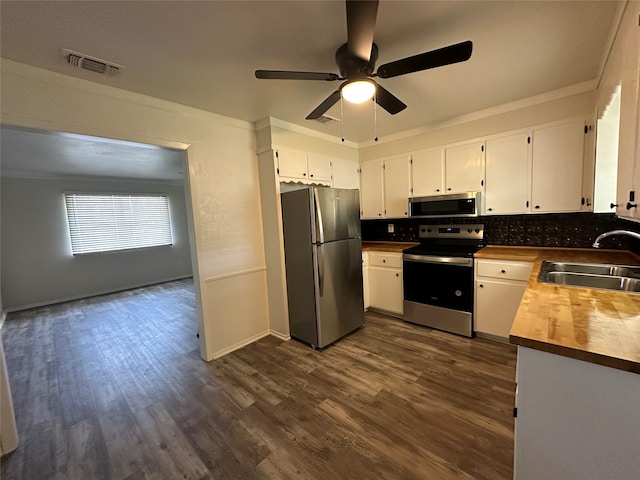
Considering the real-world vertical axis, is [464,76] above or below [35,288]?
above

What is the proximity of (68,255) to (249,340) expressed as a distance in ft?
16.0

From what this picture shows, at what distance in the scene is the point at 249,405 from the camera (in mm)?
2049

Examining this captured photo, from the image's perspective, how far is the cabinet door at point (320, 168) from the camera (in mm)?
3359

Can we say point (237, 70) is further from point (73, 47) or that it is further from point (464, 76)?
point (464, 76)

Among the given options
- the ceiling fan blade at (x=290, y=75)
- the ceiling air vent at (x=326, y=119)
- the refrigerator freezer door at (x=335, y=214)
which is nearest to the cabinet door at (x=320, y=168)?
the ceiling air vent at (x=326, y=119)

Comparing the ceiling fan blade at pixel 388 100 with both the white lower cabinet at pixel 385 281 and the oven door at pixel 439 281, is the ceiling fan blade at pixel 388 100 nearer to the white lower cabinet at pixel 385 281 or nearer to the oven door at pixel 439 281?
the oven door at pixel 439 281

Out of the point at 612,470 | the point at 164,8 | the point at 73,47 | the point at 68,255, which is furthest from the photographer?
the point at 68,255

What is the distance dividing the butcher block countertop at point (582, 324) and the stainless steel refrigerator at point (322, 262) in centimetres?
173

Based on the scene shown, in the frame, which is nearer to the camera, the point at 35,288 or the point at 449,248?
the point at 449,248

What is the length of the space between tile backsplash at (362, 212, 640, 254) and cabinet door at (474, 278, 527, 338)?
29.5 inches

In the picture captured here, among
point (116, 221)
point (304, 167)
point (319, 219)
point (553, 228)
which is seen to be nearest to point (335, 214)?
point (319, 219)

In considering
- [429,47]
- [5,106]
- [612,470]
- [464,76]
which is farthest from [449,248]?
[5,106]

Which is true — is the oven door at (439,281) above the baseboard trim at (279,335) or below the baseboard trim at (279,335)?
above

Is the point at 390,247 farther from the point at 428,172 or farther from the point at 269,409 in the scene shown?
the point at 269,409
